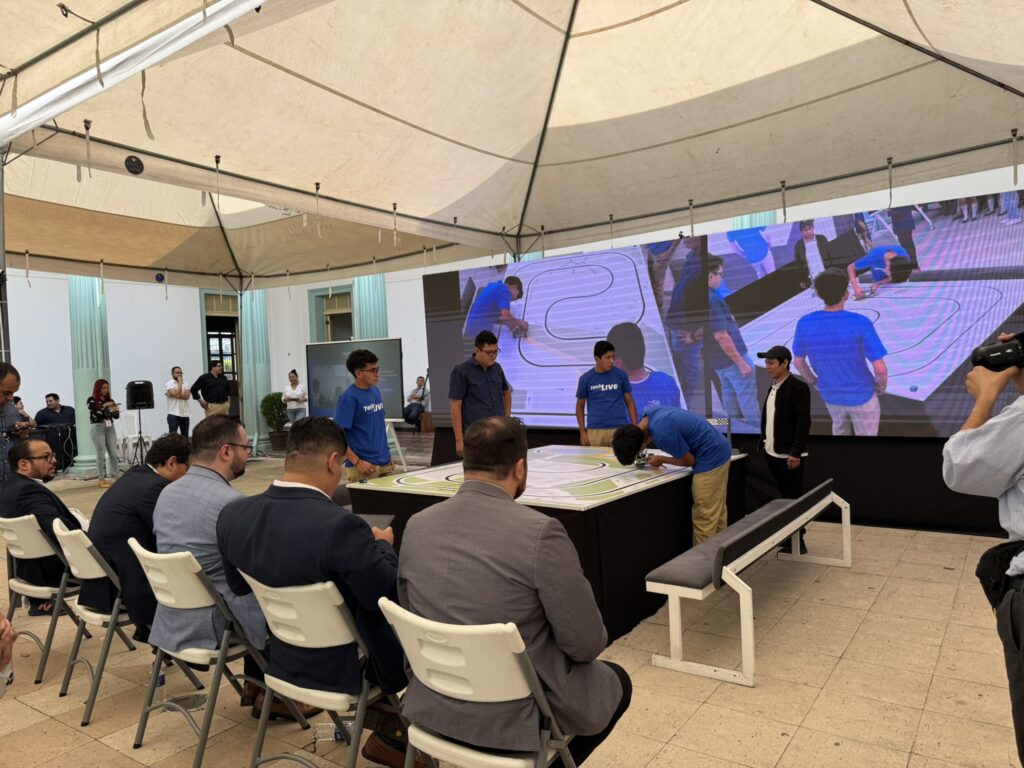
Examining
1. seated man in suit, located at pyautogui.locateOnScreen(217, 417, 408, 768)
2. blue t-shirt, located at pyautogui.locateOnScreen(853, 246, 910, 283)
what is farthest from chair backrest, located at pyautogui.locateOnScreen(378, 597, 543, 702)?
blue t-shirt, located at pyautogui.locateOnScreen(853, 246, 910, 283)

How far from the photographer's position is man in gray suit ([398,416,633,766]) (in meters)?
1.50

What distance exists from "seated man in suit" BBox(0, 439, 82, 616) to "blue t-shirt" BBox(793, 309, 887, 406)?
17.0 ft

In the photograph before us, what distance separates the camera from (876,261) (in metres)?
5.21

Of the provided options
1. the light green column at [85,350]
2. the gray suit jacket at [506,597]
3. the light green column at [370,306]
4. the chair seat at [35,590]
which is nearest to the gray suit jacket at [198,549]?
the gray suit jacket at [506,597]

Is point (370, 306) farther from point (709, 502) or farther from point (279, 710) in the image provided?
point (279, 710)

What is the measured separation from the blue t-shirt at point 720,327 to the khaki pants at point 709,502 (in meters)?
2.12

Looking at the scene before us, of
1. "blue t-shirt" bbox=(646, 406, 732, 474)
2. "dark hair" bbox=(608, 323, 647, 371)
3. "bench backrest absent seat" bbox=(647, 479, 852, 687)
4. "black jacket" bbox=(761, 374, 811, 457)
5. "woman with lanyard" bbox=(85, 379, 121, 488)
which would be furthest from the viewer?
"woman with lanyard" bbox=(85, 379, 121, 488)

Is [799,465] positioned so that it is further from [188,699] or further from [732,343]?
[188,699]

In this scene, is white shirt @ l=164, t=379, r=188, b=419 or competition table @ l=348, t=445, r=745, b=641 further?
white shirt @ l=164, t=379, r=188, b=419

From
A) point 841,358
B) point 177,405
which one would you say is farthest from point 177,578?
point 177,405

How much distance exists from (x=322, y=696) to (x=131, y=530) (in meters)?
1.31

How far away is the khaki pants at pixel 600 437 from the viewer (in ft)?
18.1

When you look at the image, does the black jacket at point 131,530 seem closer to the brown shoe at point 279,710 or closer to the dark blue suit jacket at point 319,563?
the brown shoe at point 279,710

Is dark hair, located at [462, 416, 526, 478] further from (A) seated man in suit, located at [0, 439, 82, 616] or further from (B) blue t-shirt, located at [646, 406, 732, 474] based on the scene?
(A) seated man in suit, located at [0, 439, 82, 616]
